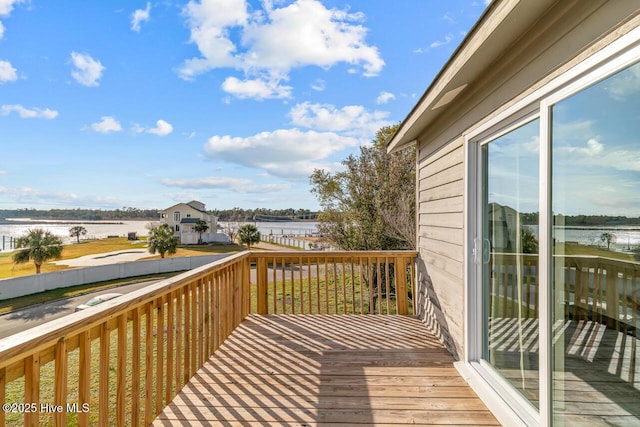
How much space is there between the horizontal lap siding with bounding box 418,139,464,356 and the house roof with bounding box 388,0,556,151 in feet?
1.32

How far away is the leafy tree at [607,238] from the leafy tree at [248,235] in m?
25.8

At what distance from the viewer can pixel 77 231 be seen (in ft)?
83.6

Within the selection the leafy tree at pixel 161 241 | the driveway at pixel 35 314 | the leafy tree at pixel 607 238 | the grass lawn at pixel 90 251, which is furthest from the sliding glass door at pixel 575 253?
the grass lawn at pixel 90 251

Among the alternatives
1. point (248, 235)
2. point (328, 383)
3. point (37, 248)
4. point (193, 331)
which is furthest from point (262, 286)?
point (37, 248)

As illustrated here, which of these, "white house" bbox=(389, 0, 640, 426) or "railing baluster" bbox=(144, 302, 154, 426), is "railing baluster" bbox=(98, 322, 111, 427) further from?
"white house" bbox=(389, 0, 640, 426)

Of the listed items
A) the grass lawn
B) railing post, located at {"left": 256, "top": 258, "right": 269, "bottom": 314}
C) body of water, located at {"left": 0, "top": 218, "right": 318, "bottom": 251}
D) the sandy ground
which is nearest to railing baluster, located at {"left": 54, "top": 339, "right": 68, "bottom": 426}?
railing post, located at {"left": 256, "top": 258, "right": 269, "bottom": 314}

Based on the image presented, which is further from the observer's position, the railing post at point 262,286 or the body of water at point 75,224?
the body of water at point 75,224

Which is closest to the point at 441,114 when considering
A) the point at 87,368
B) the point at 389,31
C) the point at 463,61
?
the point at 463,61

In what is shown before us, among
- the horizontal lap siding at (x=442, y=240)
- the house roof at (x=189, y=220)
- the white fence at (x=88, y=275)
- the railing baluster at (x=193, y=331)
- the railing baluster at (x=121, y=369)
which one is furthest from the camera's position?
the house roof at (x=189, y=220)

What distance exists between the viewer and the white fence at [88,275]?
1853cm

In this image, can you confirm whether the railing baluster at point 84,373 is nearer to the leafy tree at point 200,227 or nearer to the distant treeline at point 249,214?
the distant treeline at point 249,214

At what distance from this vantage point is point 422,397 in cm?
223

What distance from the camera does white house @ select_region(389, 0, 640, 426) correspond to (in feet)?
4.02

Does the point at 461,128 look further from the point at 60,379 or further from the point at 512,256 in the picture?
the point at 60,379
